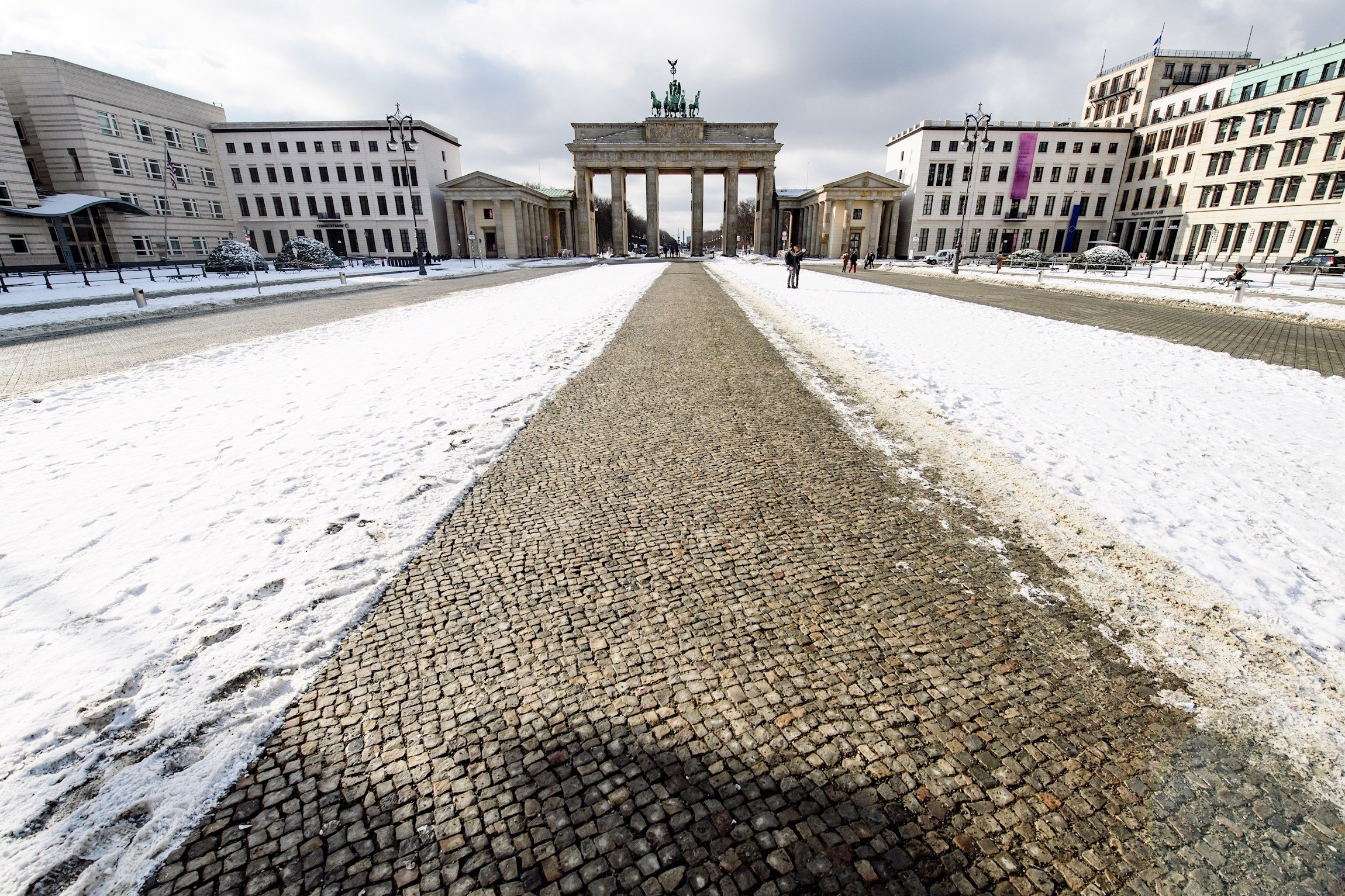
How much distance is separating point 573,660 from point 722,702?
2.42 feet

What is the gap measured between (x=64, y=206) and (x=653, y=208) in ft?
186

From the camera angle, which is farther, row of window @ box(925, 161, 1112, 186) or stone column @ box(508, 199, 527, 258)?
row of window @ box(925, 161, 1112, 186)

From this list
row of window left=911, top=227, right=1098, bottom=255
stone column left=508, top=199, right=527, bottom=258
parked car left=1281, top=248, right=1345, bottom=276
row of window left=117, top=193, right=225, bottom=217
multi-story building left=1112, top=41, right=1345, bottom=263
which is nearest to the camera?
parked car left=1281, top=248, right=1345, bottom=276

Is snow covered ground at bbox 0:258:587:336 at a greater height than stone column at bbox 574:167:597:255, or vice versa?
stone column at bbox 574:167:597:255

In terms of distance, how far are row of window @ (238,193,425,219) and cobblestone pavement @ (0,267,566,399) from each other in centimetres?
6047

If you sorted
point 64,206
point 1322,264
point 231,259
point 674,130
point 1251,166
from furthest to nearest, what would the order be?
point 674,130, point 1251,166, point 64,206, point 1322,264, point 231,259

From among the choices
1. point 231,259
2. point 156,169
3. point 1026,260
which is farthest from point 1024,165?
point 156,169

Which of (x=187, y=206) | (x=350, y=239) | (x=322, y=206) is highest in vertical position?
(x=322, y=206)

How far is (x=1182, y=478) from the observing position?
197 inches

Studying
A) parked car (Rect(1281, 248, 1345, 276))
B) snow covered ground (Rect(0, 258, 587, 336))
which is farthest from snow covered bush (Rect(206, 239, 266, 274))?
parked car (Rect(1281, 248, 1345, 276))

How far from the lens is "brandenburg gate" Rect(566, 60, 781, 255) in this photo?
76688 millimetres

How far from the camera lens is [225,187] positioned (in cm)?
7012

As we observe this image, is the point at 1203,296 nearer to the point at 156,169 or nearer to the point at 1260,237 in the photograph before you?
the point at 1260,237

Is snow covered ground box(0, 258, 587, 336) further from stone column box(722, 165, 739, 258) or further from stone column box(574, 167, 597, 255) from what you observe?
stone column box(722, 165, 739, 258)
